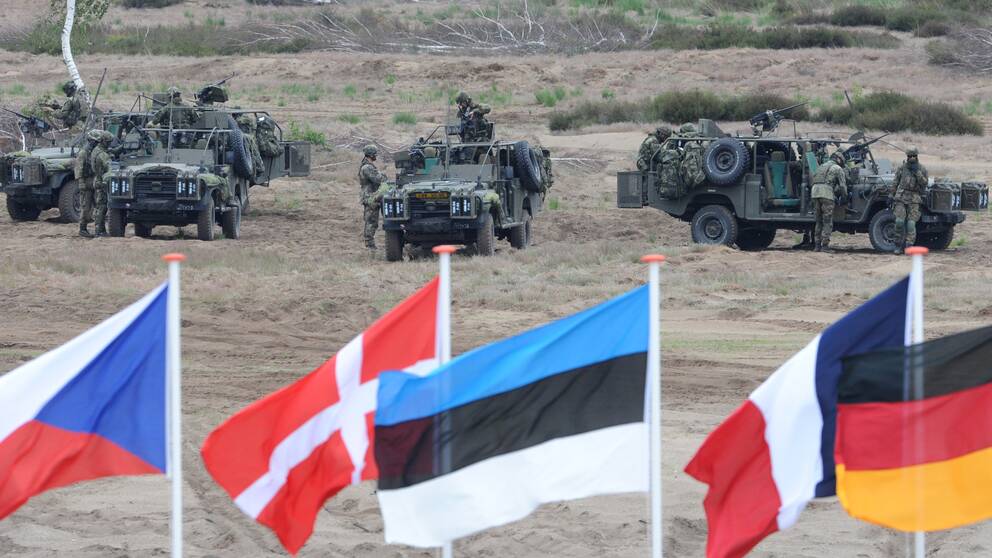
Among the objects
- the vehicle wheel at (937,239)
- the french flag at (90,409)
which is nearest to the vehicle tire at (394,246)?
the vehicle wheel at (937,239)

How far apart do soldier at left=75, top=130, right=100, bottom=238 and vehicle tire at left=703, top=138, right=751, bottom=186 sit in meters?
7.94

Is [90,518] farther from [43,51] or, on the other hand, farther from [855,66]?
[43,51]

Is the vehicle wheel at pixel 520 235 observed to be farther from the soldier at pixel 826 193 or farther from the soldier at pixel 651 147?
the soldier at pixel 826 193

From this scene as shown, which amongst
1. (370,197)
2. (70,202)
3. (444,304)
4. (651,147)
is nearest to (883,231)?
(651,147)

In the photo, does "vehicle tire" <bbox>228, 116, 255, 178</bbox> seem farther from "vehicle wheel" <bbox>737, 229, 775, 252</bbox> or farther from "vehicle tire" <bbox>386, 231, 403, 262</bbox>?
"vehicle wheel" <bbox>737, 229, 775, 252</bbox>

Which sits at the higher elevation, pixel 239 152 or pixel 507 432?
pixel 239 152

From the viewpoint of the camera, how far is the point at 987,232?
22844 mm

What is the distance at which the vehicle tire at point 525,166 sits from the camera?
68.4 ft

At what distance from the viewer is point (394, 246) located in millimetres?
19719

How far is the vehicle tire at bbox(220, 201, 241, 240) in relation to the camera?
73.7ft

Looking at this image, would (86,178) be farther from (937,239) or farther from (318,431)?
(318,431)

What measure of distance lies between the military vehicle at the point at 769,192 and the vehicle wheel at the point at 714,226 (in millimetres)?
13

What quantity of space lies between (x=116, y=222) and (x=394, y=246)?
417 centimetres

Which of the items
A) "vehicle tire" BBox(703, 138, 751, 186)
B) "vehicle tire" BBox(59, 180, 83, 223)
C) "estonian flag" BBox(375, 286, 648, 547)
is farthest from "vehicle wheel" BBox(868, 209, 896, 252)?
"estonian flag" BBox(375, 286, 648, 547)
